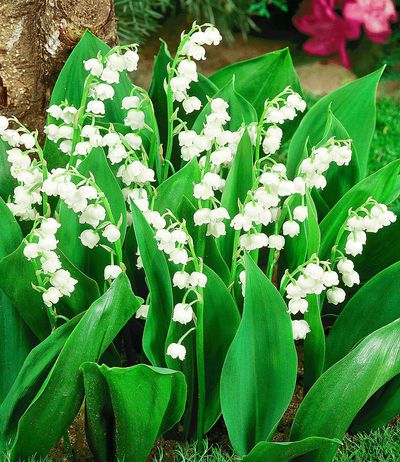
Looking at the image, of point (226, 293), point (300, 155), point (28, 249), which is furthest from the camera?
point (300, 155)

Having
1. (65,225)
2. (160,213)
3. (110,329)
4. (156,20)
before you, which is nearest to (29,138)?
(65,225)

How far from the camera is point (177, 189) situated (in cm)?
194

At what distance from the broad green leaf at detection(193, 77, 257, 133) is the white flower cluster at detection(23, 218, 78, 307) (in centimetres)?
62

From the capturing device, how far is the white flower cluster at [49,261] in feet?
5.48

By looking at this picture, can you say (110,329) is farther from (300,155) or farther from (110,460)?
(300,155)

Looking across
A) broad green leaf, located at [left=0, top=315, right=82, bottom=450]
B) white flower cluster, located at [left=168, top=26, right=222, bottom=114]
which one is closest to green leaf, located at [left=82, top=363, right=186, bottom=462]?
broad green leaf, located at [left=0, top=315, right=82, bottom=450]

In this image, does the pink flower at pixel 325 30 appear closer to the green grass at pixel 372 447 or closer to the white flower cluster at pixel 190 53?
the white flower cluster at pixel 190 53

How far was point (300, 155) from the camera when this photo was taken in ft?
7.57

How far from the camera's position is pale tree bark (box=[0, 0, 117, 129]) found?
2.35 m

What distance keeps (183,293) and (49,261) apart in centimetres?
36

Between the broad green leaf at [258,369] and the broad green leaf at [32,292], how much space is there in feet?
1.24

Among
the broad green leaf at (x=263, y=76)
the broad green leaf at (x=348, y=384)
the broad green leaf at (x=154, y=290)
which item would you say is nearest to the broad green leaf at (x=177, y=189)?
the broad green leaf at (x=154, y=290)

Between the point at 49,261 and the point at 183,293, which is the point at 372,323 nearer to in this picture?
the point at 183,293

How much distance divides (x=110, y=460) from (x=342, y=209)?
84 centimetres
